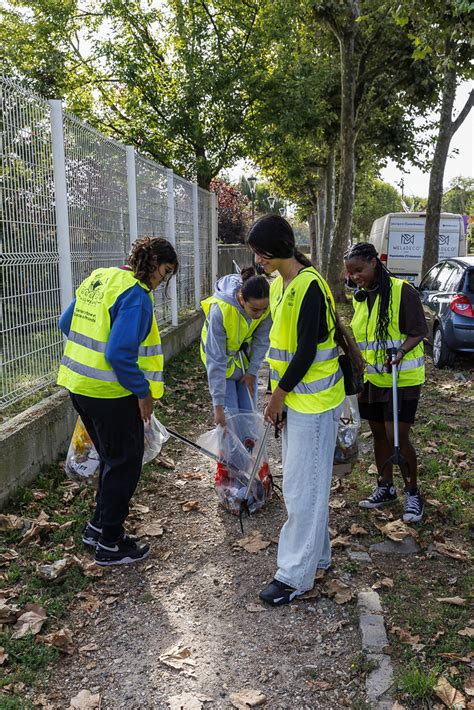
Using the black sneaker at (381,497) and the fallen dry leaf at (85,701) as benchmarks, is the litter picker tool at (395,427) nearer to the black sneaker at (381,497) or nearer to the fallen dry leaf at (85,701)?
the black sneaker at (381,497)

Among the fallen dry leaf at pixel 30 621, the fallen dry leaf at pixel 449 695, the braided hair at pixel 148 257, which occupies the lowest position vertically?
the fallen dry leaf at pixel 30 621

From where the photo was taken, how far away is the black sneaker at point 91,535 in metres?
4.26

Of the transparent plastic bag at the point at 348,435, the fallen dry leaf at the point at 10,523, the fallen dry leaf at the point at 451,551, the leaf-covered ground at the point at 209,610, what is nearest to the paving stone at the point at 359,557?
the leaf-covered ground at the point at 209,610

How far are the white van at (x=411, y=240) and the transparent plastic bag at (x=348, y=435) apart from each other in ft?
55.7

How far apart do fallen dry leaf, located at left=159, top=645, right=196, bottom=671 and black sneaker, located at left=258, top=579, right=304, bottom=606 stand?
0.57 meters

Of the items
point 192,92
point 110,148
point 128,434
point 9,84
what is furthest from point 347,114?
point 128,434

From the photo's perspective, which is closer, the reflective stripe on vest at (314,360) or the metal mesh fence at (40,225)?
the reflective stripe on vest at (314,360)

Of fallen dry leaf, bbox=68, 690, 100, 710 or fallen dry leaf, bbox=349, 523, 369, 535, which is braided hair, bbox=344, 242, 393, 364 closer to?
fallen dry leaf, bbox=349, 523, 369, 535

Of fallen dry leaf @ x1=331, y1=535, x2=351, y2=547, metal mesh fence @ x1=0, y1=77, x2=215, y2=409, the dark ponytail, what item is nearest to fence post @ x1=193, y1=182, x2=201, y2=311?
metal mesh fence @ x1=0, y1=77, x2=215, y2=409

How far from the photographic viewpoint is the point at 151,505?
5.18 metres

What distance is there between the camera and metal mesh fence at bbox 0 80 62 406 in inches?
184

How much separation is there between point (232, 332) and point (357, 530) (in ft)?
5.43

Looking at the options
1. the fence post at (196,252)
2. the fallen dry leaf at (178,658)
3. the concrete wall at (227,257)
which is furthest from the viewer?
the concrete wall at (227,257)

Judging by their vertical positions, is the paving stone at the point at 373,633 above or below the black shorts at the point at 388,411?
below
